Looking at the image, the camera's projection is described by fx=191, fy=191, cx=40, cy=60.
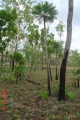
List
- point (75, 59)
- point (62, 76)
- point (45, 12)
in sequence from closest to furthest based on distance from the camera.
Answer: point (62, 76), point (45, 12), point (75, 59)

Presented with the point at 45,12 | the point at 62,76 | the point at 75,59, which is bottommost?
the point at 62,76

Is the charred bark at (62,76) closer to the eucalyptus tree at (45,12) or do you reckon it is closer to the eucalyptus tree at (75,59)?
the eucalyptus tree at (45,12)

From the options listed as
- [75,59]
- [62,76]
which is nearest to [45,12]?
[62,76]

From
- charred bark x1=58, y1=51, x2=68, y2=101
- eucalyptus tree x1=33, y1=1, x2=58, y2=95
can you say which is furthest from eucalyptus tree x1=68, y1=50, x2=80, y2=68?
charred bark x1=58, y1=51, x2=68, y2=101

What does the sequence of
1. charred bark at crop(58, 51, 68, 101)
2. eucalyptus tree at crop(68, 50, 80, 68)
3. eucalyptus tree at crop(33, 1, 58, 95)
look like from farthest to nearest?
eucalyptus tree at crop(68, 50, 80, 68), eucalyptus tree at crop(33, 1, 58, 95), charred bark at crop(58, 51, 68, 101)

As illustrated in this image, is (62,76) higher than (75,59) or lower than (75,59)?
lower

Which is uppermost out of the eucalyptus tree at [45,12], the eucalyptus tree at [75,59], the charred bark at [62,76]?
the eucalyptus tree at [45,12]

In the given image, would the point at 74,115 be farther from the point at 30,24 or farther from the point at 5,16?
the point at 30,24

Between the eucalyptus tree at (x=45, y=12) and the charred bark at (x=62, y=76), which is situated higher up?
the eucalyptus tree at (x=45, y=12)

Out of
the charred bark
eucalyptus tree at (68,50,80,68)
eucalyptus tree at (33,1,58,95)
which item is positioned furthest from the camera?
eucalyptus tree at (68,50,80,68)

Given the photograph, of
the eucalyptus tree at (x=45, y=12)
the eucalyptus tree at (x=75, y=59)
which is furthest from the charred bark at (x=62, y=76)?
the eucalyptus tree at (x=75, y=59)

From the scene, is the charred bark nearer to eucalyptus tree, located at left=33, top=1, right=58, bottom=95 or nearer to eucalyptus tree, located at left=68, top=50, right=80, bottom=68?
eucalyptus tree, located at left=33, top=1, right=58, bottom=95

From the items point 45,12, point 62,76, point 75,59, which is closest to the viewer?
point 62,76

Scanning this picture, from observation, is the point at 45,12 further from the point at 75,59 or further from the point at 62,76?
the point at 75,59
